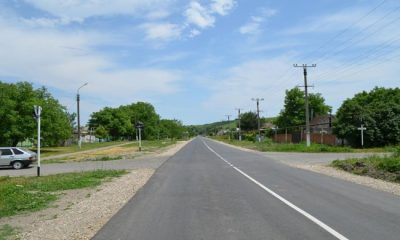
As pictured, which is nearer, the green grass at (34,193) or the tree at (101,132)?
the green grass at (34,193)

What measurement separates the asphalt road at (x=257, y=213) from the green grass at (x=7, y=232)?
162cm

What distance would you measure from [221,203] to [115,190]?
5210 mm

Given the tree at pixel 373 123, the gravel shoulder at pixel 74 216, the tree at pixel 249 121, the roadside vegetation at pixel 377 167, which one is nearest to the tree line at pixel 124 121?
the tree at pixel 249 121

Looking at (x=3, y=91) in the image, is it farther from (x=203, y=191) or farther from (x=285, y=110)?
(x=285, y=110)

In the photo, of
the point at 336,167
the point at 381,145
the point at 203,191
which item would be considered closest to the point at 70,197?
the point at 203,191

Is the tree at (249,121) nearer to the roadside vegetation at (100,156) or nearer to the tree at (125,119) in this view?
the tree at (125,119)

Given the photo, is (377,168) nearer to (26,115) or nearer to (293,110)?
(26,115)

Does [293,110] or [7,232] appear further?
[293,110]

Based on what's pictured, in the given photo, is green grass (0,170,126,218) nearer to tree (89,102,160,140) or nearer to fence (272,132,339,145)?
fence (272,132,339,145)

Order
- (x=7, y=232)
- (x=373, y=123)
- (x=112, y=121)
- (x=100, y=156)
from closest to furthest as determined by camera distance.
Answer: (x=7, y=232) < (x=100, y=156) < (x=373, y=123) < (x=112, y=121)

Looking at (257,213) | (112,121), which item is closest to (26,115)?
(257,213)

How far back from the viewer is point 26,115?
6131 cm

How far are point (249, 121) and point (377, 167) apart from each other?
416 feet

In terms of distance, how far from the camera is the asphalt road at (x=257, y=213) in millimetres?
8500
